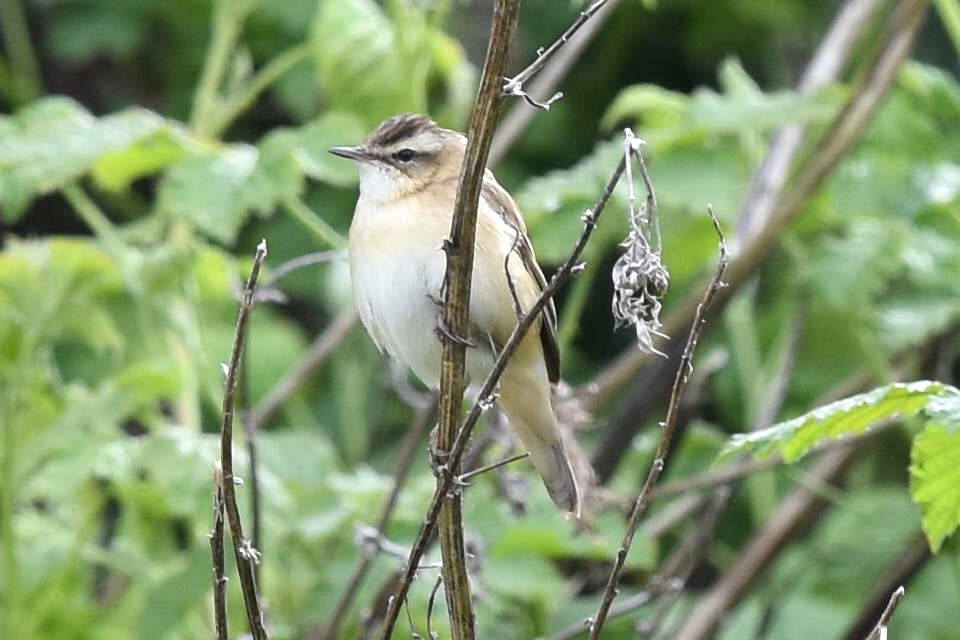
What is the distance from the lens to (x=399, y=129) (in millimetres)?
2803

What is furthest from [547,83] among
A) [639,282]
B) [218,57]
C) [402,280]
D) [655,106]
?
[639,282]

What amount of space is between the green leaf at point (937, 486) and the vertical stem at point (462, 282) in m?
0.55

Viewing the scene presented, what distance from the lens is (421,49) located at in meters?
3.41

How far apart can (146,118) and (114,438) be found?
2.02 feet

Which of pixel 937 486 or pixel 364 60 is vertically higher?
pixel 364 60

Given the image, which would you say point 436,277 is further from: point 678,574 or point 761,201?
point 761,201

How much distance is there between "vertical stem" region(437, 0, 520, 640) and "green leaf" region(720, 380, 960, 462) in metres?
0.33

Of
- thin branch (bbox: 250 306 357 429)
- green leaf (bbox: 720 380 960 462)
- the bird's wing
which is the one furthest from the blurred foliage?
green leaf (bbox: 720 380 960 462)

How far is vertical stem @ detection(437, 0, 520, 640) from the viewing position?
1636 mm

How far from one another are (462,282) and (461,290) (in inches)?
0.6

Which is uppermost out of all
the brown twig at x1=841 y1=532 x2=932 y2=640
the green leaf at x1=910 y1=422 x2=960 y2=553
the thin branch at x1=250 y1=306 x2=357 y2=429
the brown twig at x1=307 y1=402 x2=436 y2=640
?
the thin branch at x1=250 y1=306 x2=357 y2=429

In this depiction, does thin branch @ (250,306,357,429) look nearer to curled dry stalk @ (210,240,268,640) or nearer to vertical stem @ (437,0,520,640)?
vertical stem @ (437,0,520,640)

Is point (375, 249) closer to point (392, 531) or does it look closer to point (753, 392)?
point (392, 531)

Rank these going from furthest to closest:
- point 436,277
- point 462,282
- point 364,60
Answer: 1. point 364,60
2. point 436,277
3. point 462,282
